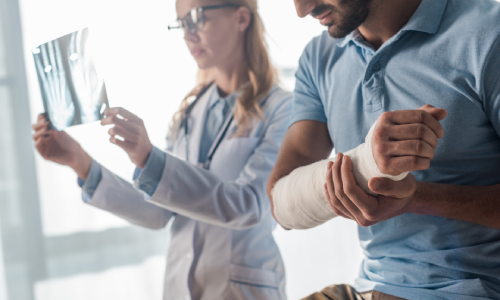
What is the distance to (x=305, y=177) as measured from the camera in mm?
752

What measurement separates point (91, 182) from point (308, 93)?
63 cm

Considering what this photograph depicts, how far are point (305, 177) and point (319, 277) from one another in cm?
95

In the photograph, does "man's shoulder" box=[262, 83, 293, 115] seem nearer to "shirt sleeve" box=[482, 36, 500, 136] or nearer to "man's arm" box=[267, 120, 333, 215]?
"man's arm" box=[267, 120, 333, 215]

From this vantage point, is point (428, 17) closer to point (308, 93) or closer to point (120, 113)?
point (308, 93)

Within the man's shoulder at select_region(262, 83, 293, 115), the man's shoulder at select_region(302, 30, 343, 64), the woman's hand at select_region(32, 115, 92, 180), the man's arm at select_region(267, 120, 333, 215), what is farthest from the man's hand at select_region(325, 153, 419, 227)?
the woman's hand at select_region(32, 115, 92, 180)

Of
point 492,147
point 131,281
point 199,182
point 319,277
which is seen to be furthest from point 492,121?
point 131,281

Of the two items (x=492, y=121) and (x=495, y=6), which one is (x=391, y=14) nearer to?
(x=495, y=6)

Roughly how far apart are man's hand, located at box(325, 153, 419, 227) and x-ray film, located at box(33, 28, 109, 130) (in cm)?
59

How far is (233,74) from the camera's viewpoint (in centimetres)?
118

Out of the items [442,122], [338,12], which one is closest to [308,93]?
[338,12]

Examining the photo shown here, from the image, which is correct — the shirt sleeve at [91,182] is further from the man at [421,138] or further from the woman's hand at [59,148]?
the man at [421,138]

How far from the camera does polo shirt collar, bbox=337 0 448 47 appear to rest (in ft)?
2.34

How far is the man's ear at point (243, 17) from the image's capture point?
1103 mm

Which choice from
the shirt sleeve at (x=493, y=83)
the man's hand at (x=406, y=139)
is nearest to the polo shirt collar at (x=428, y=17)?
the shirt sleeve at (x=493, y=83)
